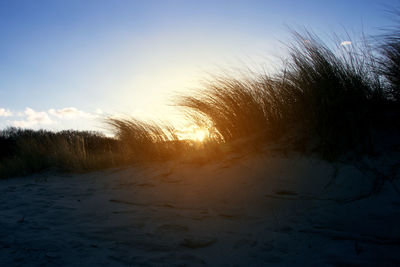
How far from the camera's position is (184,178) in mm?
2764

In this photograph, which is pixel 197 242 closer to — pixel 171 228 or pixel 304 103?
pixel 171 228

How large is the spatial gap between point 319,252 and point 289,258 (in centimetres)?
15

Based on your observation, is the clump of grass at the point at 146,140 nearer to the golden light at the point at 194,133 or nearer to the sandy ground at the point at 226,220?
the golden light at the point at 194,133

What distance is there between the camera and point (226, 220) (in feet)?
5.60

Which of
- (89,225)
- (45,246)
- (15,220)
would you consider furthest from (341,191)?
(15,220)

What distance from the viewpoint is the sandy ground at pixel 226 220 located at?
120cm

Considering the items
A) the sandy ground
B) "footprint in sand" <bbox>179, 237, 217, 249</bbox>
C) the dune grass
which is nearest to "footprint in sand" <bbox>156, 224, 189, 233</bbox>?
the sandy ground

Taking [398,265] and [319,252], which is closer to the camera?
[398,265]

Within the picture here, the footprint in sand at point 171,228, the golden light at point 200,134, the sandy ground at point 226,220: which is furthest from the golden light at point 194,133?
the footprint in sand at point 171,228

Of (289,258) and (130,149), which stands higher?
(130,149)

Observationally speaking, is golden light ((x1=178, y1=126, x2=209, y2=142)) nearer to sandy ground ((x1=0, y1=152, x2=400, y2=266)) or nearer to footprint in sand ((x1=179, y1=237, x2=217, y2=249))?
sandy ground ((x1=0, y1=152, x2=400, y2=266))

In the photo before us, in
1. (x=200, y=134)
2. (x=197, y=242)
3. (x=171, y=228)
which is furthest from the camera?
(x=200, y=134)

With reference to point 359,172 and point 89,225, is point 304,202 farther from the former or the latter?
point 89,225

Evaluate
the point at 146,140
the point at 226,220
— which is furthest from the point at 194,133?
the point at 226,220
